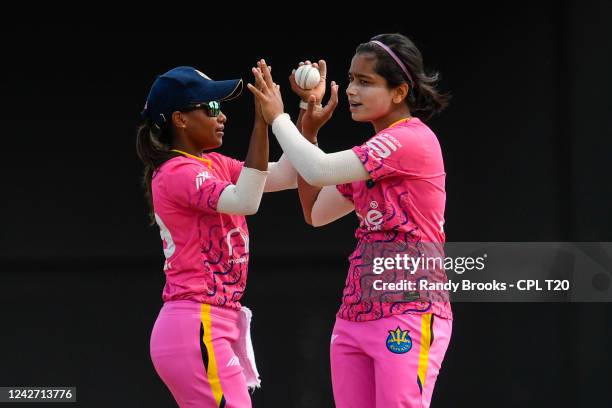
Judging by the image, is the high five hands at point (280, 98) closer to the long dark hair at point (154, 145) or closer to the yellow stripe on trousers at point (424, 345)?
the long dark hair at point (154, 145)

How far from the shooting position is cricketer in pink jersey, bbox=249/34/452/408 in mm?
3100

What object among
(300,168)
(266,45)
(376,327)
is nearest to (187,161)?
(300,168)

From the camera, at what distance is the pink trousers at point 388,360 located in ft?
10.1

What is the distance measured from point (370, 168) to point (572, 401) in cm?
236

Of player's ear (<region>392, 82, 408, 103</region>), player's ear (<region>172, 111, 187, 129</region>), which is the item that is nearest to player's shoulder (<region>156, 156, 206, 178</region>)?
player's ear (<region>172, 111, 187, 129</region>)

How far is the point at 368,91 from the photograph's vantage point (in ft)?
10.6

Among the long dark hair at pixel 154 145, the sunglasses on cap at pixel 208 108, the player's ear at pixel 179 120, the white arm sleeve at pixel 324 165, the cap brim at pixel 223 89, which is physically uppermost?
the cap brim at pixel 223 89

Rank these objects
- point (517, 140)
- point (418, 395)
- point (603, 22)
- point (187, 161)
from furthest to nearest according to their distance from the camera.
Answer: point (517, 140) < point (603, 22) < point (187, 161) < point (418, 395)

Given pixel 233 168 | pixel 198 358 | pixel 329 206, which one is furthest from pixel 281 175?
pixel 198 358

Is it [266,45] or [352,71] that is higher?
[266,45]

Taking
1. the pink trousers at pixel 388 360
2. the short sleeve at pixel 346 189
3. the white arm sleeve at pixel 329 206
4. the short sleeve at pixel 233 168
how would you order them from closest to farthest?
1. the pink trousers at pixel 388 360
2. the short sleeve at pixel 346 189
3. the white arm sleeve at pixel 329 206
4. the short sleeve at pixel 233 168

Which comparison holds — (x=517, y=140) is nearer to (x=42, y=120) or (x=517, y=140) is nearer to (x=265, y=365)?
(x=265, y=365)

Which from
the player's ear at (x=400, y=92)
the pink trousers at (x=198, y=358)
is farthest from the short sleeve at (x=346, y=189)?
the pink trousers at (x=198, y=358)

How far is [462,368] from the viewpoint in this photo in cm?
512
